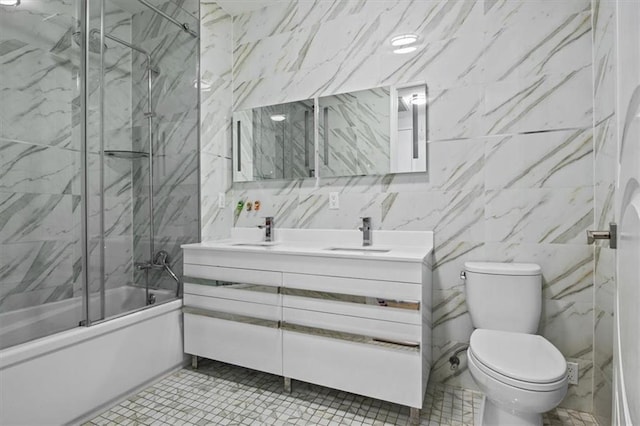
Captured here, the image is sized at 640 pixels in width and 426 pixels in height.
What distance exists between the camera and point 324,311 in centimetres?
187

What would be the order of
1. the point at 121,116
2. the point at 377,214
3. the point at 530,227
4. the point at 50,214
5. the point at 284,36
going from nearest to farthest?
the point at 50,214 < the point at 530,227 < the point at 121,116 < the point at 377,214 < the point at 284,36

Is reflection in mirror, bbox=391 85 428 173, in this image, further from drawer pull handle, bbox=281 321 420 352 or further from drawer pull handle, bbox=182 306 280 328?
drawer pull handle, bbox=182 306 280 328

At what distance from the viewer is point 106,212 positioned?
1980 mm

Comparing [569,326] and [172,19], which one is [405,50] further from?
[569,326]

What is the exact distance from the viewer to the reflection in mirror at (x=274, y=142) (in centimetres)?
251

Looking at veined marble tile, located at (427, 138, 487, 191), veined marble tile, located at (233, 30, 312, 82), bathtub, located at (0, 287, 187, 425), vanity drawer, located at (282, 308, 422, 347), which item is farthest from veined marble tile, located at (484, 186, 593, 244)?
bathtub, located at (0, 287, 187, 425)

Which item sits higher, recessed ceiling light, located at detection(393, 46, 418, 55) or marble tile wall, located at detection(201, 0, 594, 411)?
recessed ceiling light, located at detection(393, 46, 418, 55)

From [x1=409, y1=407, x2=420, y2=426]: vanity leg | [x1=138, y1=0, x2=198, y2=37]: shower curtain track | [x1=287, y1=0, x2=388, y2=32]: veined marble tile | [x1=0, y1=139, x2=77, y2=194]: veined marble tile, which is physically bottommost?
[x1=409, y1=407, x2=420, y2=426]: vanity leg

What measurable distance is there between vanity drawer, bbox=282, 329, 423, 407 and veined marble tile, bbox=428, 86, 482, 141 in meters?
1.33

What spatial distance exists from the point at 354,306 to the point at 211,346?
1058mm

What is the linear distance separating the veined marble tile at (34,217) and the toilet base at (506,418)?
2302 millimetres

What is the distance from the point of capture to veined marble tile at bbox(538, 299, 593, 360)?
1.86m

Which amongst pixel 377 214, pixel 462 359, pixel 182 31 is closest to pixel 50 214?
pixel 182 31

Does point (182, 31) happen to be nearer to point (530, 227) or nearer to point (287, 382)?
point (287, 382)
